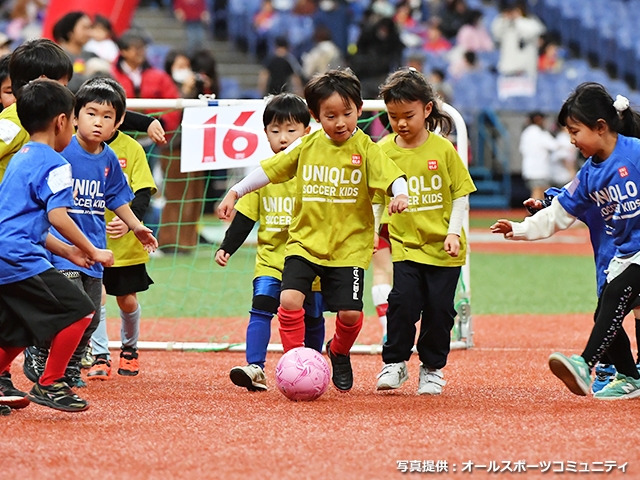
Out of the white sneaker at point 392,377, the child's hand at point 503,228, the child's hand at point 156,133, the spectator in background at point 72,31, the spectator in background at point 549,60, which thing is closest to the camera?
the child's hand at point 503,228

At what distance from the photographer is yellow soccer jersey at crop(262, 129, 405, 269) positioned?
5.45 meters

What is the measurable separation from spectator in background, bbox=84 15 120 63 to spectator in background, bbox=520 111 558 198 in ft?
31.1

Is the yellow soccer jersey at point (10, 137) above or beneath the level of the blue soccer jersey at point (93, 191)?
above

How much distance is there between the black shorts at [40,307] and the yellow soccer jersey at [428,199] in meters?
1.79

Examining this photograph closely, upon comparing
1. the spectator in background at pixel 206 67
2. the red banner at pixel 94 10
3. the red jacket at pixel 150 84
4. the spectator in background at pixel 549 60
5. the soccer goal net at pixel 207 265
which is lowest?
the soccer goal net at pixel 207 265

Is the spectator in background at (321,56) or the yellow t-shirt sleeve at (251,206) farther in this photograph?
the spectator in background at (321,56)

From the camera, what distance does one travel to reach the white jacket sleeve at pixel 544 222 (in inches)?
215

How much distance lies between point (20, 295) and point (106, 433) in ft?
2.56

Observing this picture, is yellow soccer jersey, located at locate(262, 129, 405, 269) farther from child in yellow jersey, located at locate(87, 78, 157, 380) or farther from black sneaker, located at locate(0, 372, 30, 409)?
black sneaker, located at locate(0, 372, 30, 409)

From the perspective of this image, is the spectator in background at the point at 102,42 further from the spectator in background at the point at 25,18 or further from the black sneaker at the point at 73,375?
the spectator in background at the point at 25,18

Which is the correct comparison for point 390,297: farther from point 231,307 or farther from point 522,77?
point 522,77

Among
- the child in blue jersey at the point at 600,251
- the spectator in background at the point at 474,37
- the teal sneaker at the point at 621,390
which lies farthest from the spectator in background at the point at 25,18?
the teal sneaker at the point at 621,390

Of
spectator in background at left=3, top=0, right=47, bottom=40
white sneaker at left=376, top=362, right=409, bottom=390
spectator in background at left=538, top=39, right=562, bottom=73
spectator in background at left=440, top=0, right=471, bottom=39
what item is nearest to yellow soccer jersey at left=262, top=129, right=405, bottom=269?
white sneaker at left=376, top=362, right=409, bottom=390

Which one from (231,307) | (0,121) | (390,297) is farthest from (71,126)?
(231,307)
